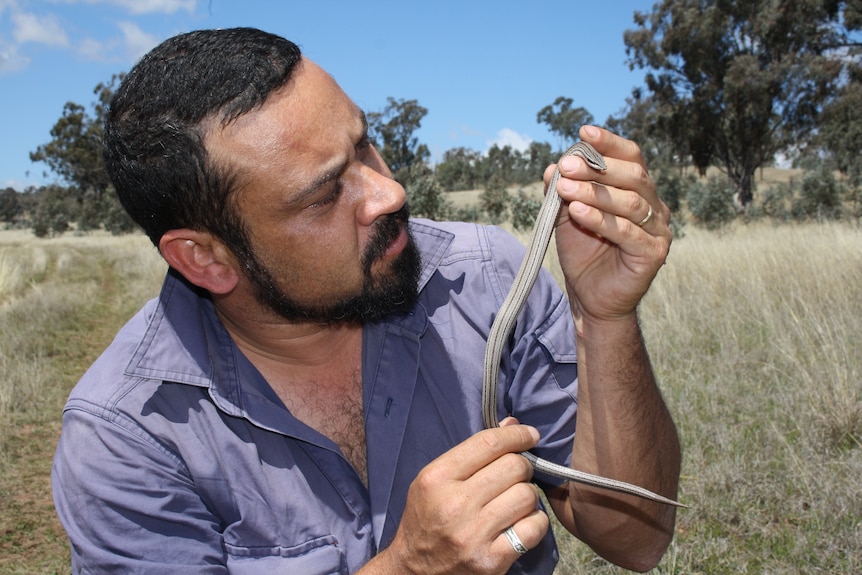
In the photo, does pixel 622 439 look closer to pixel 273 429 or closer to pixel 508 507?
pixel 508 507

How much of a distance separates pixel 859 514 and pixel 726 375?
188 cm

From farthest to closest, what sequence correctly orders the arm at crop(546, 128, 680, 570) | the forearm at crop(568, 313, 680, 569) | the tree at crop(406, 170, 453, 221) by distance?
the tree at crop(406, 170, 453, 221), the forearm at crop(568, 313, 680, 569), the arm at crop(546, 128, 680, 570)

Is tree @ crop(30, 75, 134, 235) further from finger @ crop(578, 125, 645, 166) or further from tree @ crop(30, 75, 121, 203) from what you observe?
finger @ crop(578, 125, 645, 166)

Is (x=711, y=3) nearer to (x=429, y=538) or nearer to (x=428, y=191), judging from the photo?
(x=428, y=191)

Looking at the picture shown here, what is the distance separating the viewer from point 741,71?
2664 centimetres

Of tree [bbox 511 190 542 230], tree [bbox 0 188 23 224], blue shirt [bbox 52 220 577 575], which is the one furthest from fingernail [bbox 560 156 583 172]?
tree [bbox 0 188 23 224]

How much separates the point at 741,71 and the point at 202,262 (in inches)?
1146

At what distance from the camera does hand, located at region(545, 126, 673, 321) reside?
4.99 feet

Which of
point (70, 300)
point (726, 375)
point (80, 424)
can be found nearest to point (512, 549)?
point (80, 424)

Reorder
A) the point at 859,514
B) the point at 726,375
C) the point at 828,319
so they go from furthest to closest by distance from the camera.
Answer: the point at 828,319
the point at 726,375
the point at 859,514

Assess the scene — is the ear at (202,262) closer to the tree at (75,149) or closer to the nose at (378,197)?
the nose at (378,197)

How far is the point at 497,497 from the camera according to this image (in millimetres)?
1456

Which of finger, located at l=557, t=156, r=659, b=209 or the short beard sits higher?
finger, located at l=557, t=156, r=659, b=209

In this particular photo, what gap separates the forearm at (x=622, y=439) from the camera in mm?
1784
